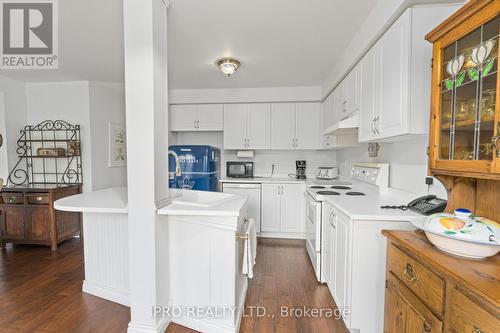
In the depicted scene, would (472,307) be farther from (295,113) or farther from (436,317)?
(295,113)

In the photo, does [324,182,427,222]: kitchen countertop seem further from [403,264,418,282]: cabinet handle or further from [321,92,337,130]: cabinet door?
[321,92,337,130]: cabinet door

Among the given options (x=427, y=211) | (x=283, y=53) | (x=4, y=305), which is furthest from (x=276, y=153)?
(x=4, y=305)

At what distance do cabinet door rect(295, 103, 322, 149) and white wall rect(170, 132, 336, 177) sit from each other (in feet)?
1.02

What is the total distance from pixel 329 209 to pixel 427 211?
29.0 inches

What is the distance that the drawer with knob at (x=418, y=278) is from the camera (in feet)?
2.77

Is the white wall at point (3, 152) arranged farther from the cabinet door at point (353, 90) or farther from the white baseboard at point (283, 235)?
the cabinet door at point (353, 90)

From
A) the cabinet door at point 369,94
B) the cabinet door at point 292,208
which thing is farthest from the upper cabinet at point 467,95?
the cabinet door at point 292,208

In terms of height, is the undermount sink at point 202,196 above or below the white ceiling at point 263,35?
below

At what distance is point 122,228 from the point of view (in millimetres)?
1879

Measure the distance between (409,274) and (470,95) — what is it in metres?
0.82

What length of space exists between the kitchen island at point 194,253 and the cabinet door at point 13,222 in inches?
76.8

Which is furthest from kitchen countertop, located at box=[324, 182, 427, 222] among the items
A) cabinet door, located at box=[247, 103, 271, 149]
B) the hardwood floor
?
cabinet door, located at box=[247, 103, 271, 149]

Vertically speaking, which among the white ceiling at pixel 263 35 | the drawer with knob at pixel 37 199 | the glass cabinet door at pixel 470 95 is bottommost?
the drawer with knob at pixel 37 199

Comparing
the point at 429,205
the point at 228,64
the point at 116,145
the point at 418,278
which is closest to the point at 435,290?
the point at 418,278
